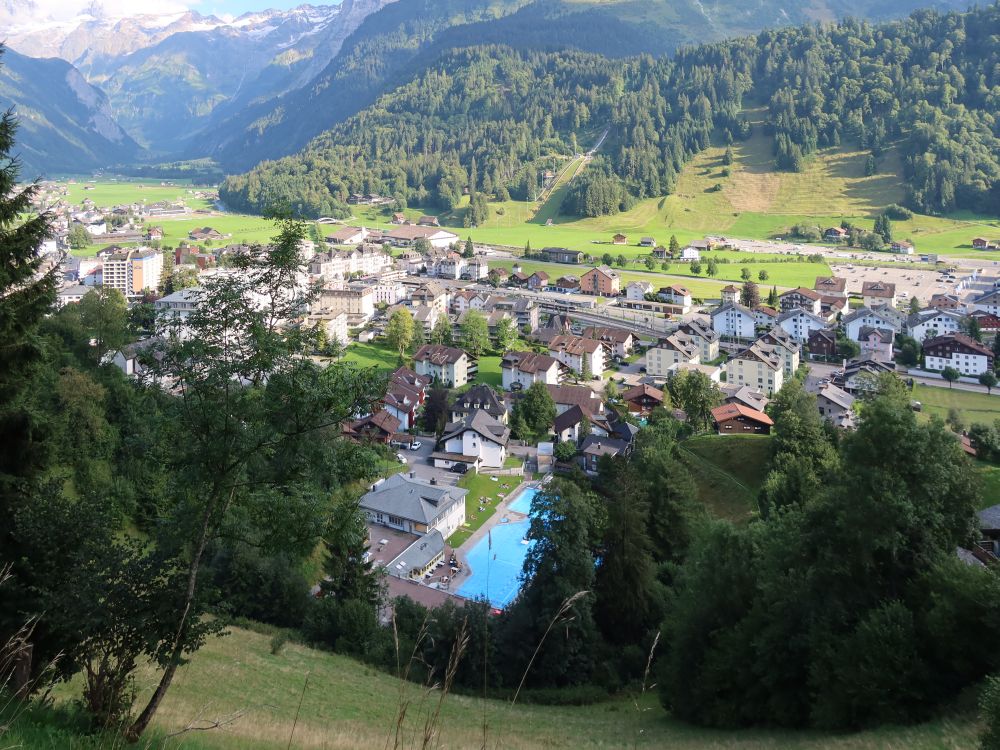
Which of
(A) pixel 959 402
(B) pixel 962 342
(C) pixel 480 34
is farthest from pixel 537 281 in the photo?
(C) pixel 480 34

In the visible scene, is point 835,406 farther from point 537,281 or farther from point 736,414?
point 537,281

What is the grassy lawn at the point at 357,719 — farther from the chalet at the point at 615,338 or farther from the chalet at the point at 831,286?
the chalet at the point at 831,286

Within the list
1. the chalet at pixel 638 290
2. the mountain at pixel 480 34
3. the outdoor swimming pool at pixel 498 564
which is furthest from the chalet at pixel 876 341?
the mountain at pixel 480 34

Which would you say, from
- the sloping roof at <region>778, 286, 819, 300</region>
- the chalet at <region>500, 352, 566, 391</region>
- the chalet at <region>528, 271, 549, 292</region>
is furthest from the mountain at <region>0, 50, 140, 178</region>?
the sloping roof at <region>778, 286, 819, 300</region>

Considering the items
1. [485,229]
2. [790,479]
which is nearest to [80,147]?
[485,229]

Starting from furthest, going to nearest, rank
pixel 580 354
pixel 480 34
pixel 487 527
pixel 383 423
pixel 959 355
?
pixel 480 34, pixel 580 354, pixel 959 355, pixel 383 423, pixel 487 527
